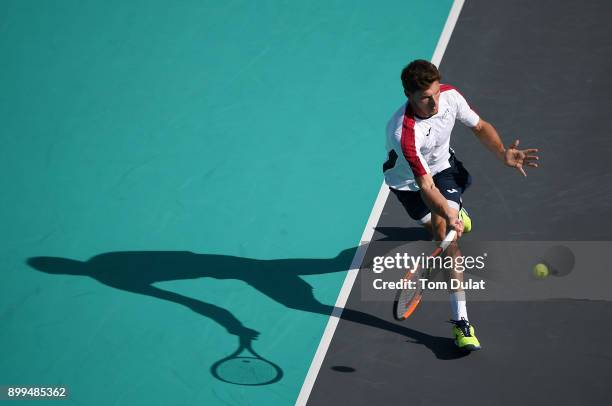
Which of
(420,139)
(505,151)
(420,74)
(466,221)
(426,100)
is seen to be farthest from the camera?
(466,221)

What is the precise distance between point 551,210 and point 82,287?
4.96 metres

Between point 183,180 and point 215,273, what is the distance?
64.8 inches

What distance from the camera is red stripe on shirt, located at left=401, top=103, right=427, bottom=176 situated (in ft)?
27.3

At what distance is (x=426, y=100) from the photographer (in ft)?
26.7

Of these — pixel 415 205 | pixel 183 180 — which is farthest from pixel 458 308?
pixel 183 180

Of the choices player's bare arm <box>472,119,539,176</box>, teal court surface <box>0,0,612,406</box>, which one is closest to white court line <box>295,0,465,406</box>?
teal court surface <box>0,0,612,406</box>

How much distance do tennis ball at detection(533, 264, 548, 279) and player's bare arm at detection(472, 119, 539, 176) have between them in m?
1.07

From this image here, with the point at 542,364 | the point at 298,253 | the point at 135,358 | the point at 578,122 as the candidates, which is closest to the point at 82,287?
the point at 135,358

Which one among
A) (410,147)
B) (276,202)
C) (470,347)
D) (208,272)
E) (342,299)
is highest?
(276,202)

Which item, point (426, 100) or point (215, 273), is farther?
point (215, 273)

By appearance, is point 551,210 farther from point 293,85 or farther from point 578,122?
point 293,85

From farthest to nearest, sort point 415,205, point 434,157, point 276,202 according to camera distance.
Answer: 1. point 276,202
2. point 415,205
3. point 434,157

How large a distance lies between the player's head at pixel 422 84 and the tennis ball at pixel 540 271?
2113mm

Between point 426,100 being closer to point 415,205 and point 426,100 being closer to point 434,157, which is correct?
point 434,157
